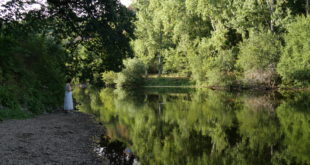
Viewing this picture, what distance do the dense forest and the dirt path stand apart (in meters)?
2.47

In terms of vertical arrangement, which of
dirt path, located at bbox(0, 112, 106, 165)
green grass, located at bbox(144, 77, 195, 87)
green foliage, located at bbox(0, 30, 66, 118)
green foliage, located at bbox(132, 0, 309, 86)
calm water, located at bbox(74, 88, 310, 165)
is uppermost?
green foliage, located at bbox(132, 0, 309, 86)

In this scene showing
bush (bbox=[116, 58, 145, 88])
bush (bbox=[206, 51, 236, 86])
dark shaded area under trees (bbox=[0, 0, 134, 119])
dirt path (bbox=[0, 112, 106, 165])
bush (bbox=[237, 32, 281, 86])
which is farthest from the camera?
bush (bbox=[116, 58, 145, 88])

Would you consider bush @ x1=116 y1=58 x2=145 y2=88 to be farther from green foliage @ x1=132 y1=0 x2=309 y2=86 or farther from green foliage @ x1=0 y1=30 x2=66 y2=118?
green foliage @ x1=0 y1=30 x2=66 y2=118

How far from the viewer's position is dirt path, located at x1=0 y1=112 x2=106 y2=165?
8.12 metres

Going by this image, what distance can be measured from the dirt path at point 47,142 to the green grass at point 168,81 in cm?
4741

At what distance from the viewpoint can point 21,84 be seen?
1678 cm

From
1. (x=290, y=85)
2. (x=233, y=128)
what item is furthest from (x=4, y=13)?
(x=290, y=85)

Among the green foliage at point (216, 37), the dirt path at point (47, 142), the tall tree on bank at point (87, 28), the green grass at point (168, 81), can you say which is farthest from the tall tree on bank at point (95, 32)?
the green grass at point (168, 81)

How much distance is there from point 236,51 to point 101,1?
39.9 m

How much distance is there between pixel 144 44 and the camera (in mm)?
66062

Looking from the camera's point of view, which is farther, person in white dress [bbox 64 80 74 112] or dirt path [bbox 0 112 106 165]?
person in white dress [bbox 64 80 74 112]

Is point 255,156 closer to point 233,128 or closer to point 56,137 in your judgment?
point 233,128

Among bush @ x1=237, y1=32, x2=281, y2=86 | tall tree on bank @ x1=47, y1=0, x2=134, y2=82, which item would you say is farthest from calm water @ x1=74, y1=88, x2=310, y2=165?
bush @ x1=237, y1=32, x2=281, y2=86

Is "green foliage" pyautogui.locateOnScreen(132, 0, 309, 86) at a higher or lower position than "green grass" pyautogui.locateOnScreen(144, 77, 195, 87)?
higher
